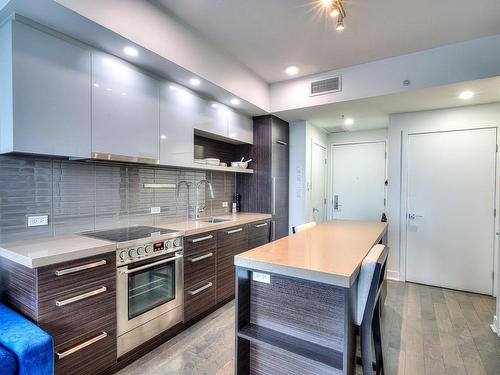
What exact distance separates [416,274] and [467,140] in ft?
6.31

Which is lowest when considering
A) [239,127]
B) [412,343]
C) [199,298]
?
[412,343]

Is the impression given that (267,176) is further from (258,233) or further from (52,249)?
(52,249)

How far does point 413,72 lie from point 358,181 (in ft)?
8.31

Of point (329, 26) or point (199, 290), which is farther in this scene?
point (199, 290)

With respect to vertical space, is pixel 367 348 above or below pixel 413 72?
below

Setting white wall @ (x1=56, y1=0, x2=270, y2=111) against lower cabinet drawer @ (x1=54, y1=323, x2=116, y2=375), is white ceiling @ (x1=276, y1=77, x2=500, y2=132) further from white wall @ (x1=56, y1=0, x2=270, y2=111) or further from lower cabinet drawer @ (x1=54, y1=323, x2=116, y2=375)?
lower cabinet drawer @ (x1=54, y1=323, x2=116, y2=375)

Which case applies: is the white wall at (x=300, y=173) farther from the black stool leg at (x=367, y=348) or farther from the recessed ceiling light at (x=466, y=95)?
the black stool leg at (x=367, y=348)

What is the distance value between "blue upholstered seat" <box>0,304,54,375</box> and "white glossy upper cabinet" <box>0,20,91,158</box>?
1037 mm

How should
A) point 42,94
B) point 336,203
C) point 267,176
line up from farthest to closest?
1. point 336,203
2. point 267,176
3. point 42,94

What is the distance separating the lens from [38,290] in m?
1.45

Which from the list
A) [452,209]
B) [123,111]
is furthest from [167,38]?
[452,209]

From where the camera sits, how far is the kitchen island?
50.0 inches

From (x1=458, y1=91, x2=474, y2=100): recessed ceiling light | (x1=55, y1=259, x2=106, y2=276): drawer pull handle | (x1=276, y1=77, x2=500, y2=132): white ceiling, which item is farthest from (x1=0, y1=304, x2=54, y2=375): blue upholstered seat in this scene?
(x1=458, y1=91, x2=474, y2=100): recessed ceiling light

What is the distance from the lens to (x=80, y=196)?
7.18 ft
